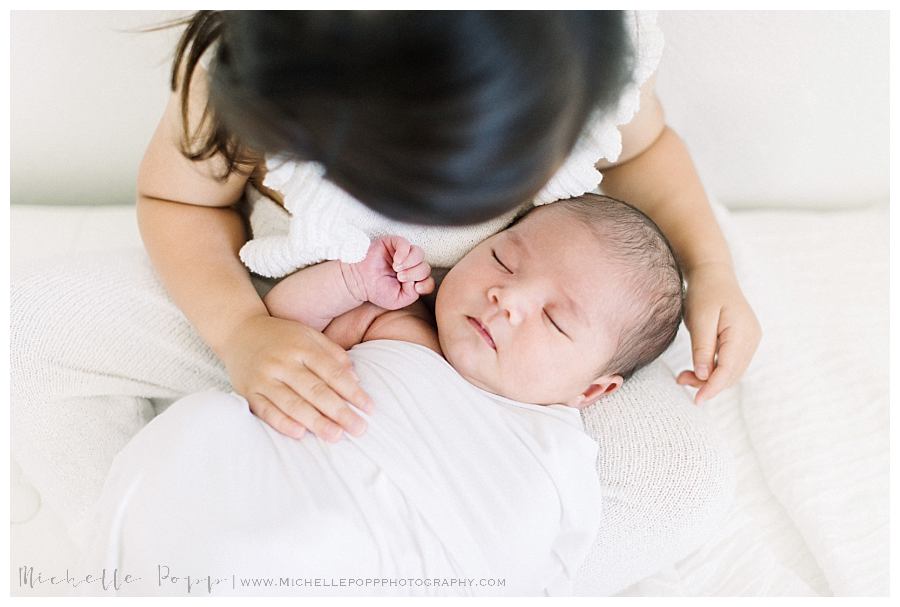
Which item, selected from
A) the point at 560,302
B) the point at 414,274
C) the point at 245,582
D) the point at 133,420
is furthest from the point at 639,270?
the point at 133,420

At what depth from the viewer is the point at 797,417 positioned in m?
0.97

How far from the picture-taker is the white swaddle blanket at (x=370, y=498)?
66 centimetres

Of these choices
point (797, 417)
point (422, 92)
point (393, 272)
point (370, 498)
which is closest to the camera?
point (422, 92)

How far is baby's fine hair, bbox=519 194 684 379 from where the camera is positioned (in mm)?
788

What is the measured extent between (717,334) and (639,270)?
15cm

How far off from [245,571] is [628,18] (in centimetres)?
66

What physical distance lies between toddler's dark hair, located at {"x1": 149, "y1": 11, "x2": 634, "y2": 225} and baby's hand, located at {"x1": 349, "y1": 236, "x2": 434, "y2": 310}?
11 cm

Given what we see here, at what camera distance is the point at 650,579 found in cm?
87

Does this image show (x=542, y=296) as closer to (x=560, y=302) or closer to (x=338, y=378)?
(x=560, y=302)

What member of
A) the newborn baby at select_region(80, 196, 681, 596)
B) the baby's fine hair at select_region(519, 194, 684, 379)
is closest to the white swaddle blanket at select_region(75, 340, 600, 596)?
the newborn baby at select_region(80, 196, 681, 596)

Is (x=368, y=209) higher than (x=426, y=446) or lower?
higher

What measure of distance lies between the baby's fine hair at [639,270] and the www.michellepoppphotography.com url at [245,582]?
0.28 meters

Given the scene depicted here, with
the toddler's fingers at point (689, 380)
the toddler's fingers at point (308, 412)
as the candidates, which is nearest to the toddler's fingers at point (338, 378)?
the toddler's fingers at point (308, 412)

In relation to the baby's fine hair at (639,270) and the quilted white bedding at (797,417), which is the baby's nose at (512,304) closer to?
the baby's fine hair at (639,270)
